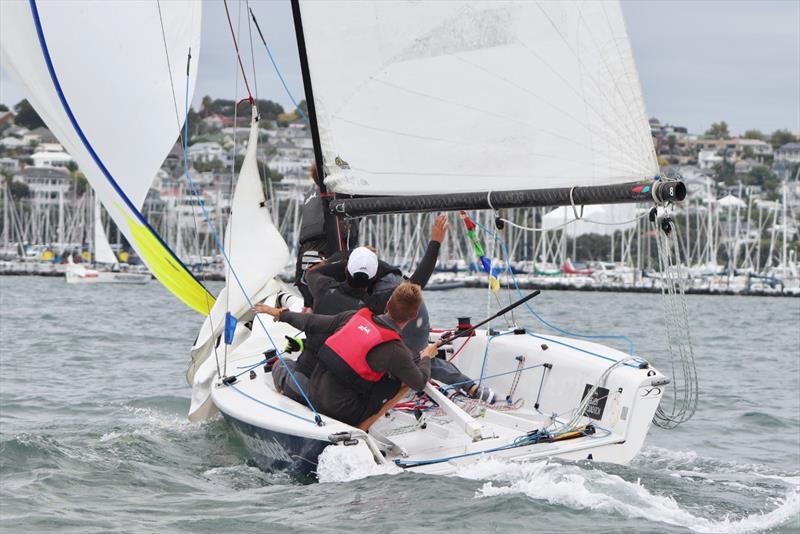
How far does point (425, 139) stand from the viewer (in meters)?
6.96

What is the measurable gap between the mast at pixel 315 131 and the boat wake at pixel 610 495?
2.10m

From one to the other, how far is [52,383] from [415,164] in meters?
6.33

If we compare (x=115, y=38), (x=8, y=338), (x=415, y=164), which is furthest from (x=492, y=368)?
(x=8, y=338)

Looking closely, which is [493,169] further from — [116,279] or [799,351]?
[116,279]

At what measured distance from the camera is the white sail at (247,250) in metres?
8.09

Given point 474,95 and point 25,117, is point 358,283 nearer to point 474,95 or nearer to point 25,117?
point 474,95

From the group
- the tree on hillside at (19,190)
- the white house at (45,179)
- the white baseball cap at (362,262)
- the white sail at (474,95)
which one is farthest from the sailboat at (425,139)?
the white house at (45,179)

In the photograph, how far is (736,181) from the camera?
107 metres

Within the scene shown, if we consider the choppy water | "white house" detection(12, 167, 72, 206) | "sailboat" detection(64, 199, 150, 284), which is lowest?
"sailboat" detection(64, 199, 150, 284)

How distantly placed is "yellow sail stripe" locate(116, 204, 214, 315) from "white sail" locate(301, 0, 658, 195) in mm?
1081

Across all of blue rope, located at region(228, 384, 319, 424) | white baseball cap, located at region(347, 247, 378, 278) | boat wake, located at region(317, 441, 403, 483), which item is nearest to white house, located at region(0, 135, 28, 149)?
blue rope, located at region(228, 384, 319, 424)

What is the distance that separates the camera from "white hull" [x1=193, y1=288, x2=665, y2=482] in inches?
246

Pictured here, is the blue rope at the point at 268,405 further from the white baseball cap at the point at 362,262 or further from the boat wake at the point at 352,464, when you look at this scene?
the white baseball cap at the point at 362,262

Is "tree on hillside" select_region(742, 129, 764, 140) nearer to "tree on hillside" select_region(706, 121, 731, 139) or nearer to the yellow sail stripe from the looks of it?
"tree on hillside" select_region(706, 121, 731, 139)
